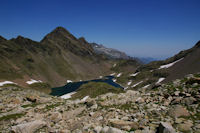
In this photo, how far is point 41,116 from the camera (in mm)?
19219

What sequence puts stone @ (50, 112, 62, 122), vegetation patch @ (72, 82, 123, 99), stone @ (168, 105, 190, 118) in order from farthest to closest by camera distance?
vegetation patch @ (72, 82, 123, 99) < stone @ (50, 112, 62, 122) < stone @ (168, 105, 190, 118)

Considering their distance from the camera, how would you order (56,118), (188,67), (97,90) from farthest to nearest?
(97,90), (188,67), (56,118)

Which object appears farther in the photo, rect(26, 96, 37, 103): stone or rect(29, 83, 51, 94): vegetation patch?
rect(29, 83, 51, 94): vegetation patch

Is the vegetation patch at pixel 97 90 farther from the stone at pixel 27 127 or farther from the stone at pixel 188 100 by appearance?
the stone at pixel 188 100

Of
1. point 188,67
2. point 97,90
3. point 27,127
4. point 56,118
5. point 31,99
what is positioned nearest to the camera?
point 27,127

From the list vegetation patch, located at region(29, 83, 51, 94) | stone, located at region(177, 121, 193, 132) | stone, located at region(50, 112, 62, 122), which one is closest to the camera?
stone, located at region(177, 121, 193, 132)

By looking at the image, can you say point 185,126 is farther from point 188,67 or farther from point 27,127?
point 188,67

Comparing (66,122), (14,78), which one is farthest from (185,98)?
(14,78)

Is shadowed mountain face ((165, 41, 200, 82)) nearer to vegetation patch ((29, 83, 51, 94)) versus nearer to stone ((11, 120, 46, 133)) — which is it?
stone ((11, 120, 46, 133))

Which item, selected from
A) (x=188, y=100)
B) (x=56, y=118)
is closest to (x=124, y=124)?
(x=188, y=100)

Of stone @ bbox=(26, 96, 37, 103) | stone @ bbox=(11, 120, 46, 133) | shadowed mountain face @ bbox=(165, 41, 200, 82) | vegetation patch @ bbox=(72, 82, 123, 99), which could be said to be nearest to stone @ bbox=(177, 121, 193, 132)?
stone @ bbox=(11, 120, 46, 133)

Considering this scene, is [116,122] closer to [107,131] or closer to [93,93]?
[107,131]

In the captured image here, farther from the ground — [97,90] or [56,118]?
[56,118]

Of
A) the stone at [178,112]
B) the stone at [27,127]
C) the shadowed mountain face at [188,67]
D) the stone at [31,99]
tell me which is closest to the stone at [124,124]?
the stone at [178,112]
